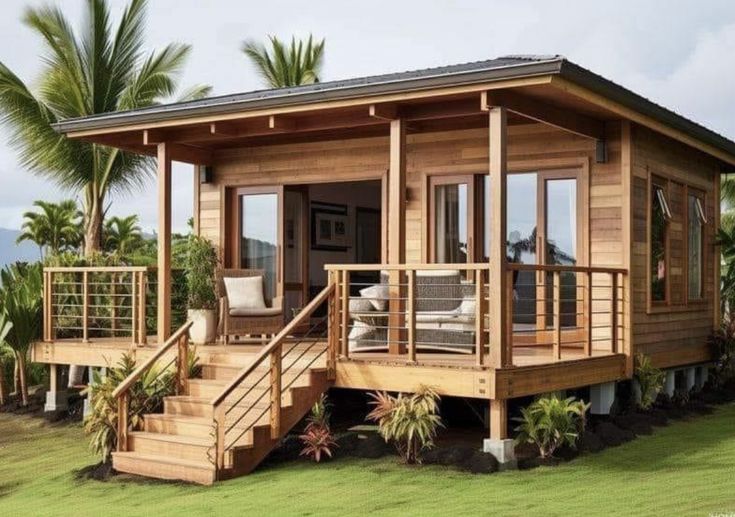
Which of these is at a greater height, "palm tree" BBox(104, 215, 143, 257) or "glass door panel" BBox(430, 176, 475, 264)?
"palm tree" BBox(104, 215, 143, 257)

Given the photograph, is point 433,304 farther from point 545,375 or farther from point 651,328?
point 651,328

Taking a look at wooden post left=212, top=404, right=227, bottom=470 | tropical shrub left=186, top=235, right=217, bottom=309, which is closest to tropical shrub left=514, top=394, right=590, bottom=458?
wooden post left=212, top=404, right=227, bottom=470

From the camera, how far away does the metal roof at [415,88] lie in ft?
29.8

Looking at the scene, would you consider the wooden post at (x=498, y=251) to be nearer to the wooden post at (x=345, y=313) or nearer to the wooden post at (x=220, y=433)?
the wooden post at (x=345, y=313)

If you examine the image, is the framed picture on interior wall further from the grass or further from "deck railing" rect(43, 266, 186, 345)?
the grass

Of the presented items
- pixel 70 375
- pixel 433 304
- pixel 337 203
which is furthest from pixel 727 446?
pixel 70 375

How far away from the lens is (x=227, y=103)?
11.0m

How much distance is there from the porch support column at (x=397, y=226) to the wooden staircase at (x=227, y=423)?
28.9 inches

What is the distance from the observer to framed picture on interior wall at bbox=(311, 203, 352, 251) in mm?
15250

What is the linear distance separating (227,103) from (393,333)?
2905 millimetres

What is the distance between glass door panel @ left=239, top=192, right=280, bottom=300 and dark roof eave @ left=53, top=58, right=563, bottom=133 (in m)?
2.52

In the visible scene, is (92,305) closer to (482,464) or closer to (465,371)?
(465,371)

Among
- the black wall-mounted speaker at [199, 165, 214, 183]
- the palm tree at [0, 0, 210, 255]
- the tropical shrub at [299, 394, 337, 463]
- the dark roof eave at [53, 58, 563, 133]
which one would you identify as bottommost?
the tropical shrub at [299, 394, 337, 463]

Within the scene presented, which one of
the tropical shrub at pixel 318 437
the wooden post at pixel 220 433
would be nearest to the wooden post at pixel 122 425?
the wooden post at pixel 220 433
